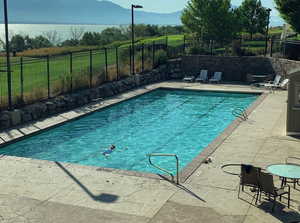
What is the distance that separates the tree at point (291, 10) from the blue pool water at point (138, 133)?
7.82 m

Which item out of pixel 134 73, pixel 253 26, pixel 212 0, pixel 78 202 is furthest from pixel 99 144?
pixel 253 26

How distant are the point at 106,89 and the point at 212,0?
55.2 feet

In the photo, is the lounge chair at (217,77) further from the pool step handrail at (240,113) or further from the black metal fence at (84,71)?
the pool step handrail at (240,113)

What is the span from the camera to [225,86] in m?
26.4

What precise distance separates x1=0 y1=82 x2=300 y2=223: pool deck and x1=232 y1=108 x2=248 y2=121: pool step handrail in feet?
13.4

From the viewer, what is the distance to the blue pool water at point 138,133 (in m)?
13.8

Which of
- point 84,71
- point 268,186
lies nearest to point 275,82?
point 84,71

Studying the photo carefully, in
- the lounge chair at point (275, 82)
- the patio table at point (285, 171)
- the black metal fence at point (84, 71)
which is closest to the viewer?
the patio table at point (285, 171)

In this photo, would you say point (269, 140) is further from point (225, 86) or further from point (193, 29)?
point (193, 29)

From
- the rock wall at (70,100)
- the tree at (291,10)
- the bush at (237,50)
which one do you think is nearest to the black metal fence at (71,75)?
the rock wall at (70,100)

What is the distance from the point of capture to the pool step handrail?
57.2 feet

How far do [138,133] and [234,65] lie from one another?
13.7 meters

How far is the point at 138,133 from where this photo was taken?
16.8 m

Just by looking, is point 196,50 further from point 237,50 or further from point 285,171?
point 285,171
